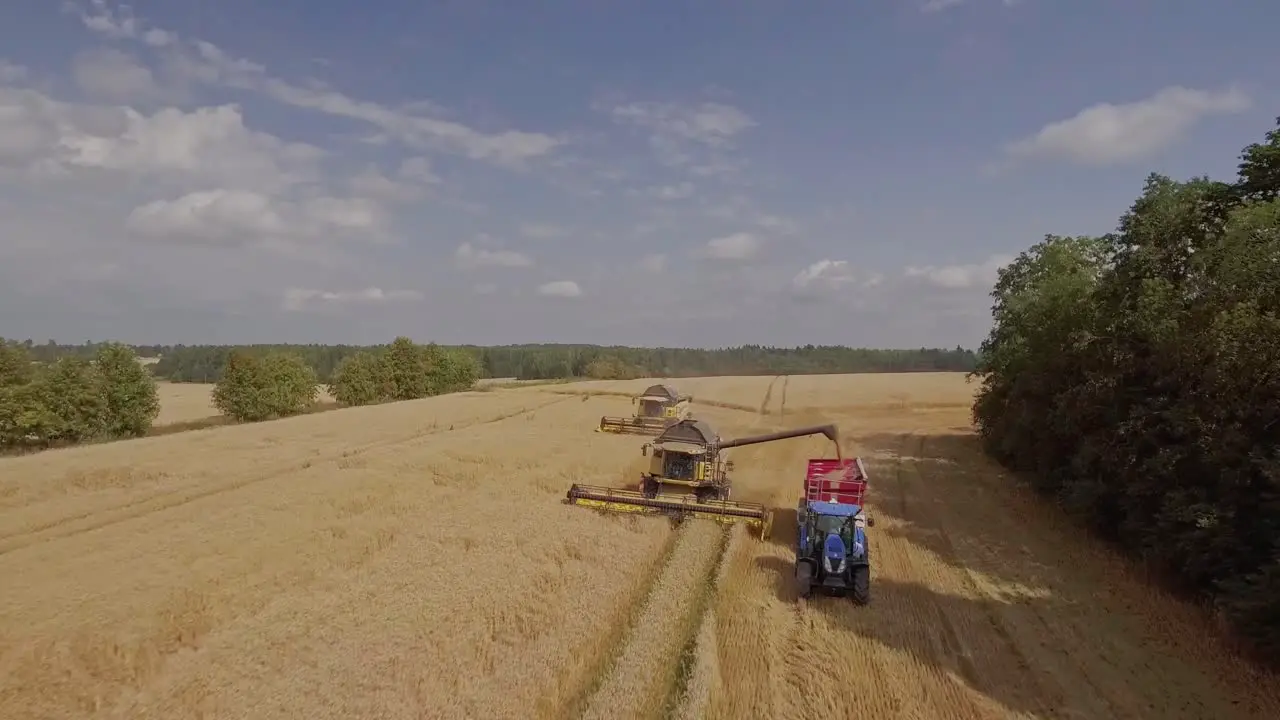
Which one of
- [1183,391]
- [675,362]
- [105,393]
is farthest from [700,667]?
[675,362]

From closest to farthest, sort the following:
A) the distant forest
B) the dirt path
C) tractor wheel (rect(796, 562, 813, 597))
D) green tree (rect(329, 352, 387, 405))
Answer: the dirt path
tractor wheel (rect(796, 562, 813, 597))
green tree (rect(329, 352, 387, 405))
the distant forest

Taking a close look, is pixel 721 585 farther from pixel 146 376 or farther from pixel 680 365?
pixel 680 365

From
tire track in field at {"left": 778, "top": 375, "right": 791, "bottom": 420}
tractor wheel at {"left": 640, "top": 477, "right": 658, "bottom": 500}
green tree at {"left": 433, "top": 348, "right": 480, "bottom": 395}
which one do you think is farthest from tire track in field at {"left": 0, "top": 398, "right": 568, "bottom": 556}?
green tree at {"left": 433, "top": 348, "right": 480, "bottom": 395}

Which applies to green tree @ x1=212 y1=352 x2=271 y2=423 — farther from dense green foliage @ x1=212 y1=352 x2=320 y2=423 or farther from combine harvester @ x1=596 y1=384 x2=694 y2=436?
combine harvester @ x1=596 y1=384 x2=694 y2=436

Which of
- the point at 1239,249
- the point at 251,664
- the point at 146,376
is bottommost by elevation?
the point at 251,664

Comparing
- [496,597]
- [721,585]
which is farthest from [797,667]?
[496,597]

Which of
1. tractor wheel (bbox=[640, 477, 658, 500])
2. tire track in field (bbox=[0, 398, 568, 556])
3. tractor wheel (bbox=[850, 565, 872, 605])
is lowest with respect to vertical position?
tire track in field (bbox=[0, 398, 568, 556])

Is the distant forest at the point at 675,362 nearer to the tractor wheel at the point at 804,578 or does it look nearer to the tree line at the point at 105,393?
the tree line at the point at 105,393
